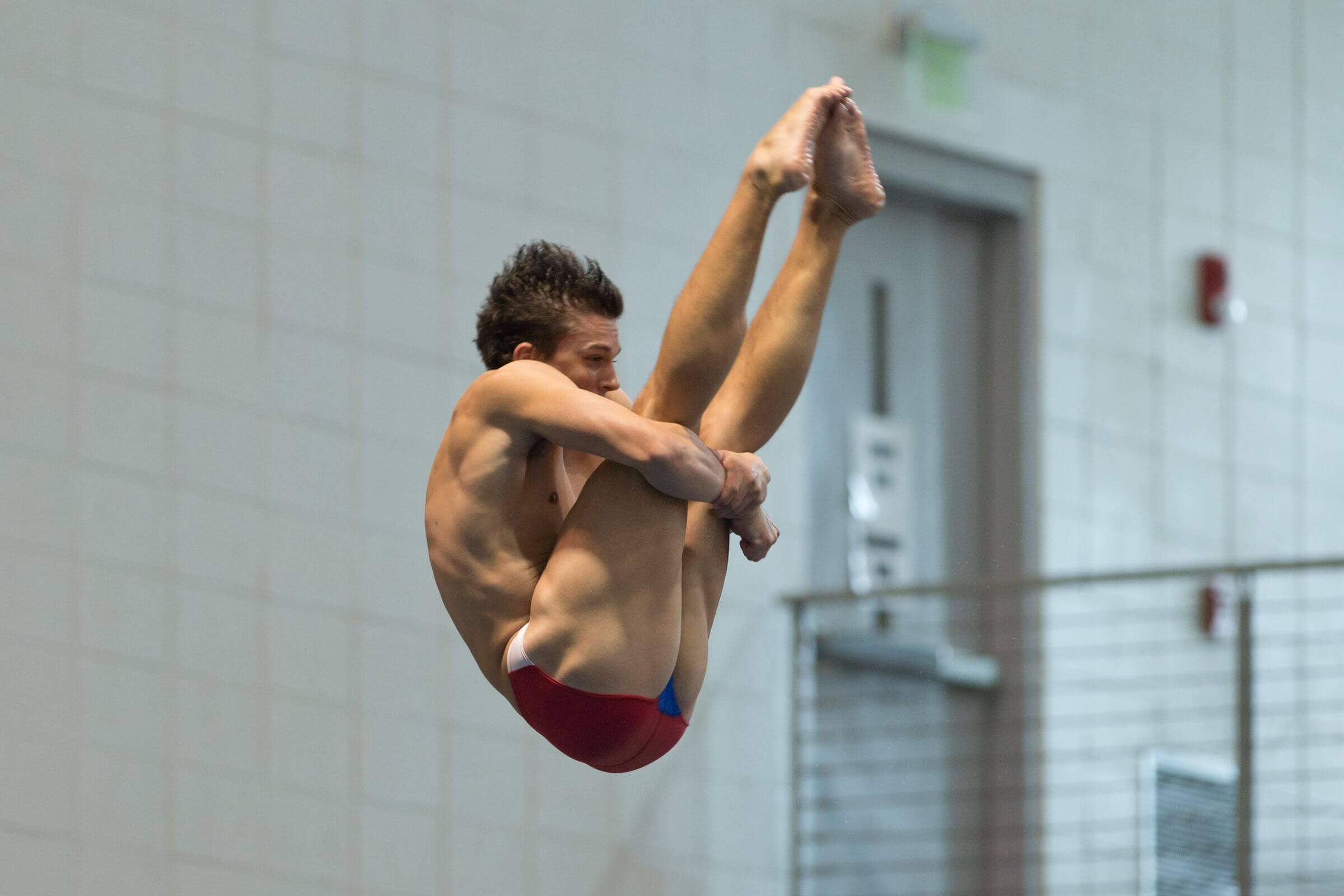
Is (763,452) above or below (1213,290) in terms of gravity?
below

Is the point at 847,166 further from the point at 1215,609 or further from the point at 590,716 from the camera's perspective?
the point at 1215,609

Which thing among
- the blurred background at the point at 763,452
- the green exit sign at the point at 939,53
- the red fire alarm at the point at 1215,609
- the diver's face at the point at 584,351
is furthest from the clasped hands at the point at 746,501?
the red fire alarm at the point at 1215,609

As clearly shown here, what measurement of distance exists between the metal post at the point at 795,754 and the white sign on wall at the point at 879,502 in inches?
15.0

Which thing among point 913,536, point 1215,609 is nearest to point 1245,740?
point 913,536

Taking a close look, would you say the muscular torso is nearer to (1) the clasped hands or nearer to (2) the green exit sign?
(1) the clasped hands

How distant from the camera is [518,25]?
20.7ft

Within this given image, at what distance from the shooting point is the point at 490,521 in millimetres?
3359

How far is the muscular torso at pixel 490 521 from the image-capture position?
3.33 metres

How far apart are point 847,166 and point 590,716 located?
3.41 feet

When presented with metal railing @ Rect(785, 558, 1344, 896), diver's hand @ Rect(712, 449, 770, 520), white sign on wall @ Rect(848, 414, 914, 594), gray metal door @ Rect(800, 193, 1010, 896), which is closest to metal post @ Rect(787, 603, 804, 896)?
metal railing @ Rect(785, 558, 1344, 896)

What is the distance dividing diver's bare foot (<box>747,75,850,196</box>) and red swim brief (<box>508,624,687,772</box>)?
2.83 ft

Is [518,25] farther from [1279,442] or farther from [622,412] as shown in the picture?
[1279,442]

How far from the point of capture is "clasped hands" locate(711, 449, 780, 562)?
3.36 m

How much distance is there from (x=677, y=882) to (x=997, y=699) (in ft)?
5.09
